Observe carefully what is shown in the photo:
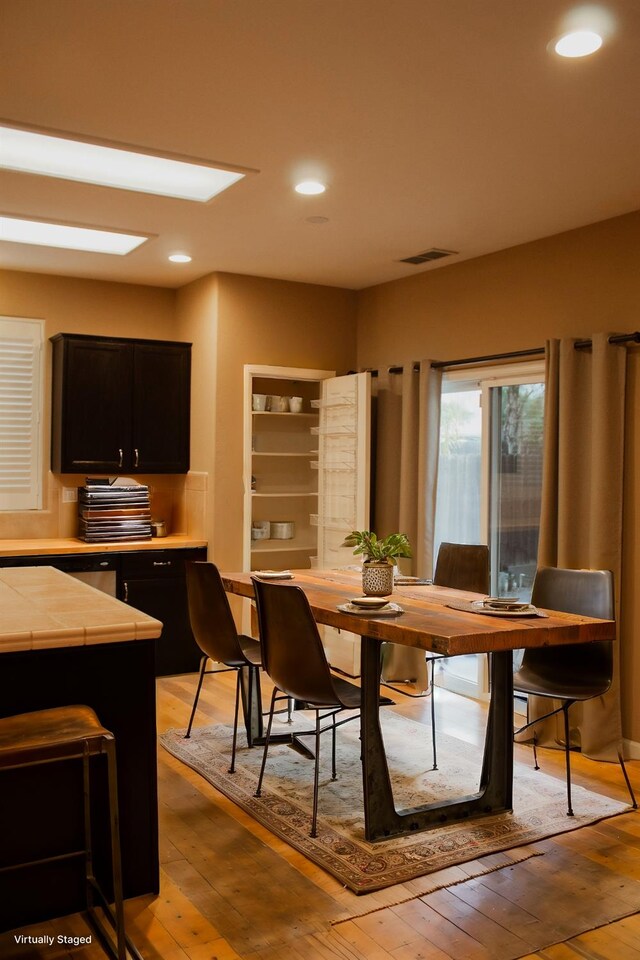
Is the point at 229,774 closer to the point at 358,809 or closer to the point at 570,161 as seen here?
the point at 358,809

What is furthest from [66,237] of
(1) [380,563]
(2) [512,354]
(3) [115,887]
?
(3) [115,887]

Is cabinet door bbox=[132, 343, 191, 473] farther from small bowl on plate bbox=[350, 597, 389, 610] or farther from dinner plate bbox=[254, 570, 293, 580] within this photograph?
small bowl on plate bbox=[350, 597, 389, 610]

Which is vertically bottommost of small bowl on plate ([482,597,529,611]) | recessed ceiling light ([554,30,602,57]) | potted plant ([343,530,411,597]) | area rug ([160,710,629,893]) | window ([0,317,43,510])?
area rug ([160,710,629,893])

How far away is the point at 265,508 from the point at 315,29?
164 inches

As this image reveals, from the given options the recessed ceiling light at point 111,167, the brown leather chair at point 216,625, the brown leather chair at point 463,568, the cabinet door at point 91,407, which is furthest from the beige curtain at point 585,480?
the cabinet door at point 91,407

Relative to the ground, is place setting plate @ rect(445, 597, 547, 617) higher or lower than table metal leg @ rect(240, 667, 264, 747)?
higher

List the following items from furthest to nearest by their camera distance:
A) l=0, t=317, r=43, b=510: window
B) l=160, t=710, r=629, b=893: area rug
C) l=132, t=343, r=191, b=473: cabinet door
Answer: l=132, t=343, r=191, b=473: cabinet door → l=0, t=317, r=43, b=510: window → l=160, t=710, r=629, b=893: area rug

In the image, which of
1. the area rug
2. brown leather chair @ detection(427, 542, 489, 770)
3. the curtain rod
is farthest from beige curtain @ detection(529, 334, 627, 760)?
the area rug

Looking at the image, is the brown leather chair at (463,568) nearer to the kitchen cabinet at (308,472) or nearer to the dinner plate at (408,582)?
the dinner plate at (408,582)

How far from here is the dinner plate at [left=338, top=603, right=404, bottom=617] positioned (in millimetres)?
3279

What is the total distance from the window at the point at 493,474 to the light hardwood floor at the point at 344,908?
1952mm

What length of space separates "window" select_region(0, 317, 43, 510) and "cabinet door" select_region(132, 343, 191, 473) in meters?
0.68

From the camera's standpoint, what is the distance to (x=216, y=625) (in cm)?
402

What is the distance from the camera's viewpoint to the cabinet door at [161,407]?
6.08 metres
